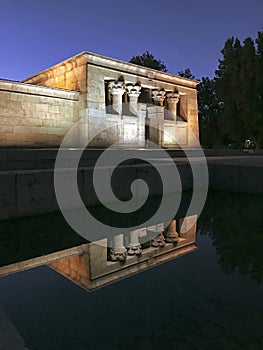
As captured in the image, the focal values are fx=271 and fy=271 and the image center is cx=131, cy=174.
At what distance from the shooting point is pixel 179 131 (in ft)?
63.7

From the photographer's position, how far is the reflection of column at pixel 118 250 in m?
3.00

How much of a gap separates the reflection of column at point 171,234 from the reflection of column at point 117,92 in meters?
12.3

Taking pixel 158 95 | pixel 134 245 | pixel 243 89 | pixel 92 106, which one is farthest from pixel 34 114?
pixel 243 89

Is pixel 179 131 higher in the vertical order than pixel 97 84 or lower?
lower

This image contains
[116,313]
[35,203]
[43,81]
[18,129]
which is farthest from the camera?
[43,81]

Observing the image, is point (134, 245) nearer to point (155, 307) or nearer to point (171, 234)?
point (171, 234)

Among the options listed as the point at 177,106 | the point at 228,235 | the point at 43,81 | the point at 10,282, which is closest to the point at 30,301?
the point at 10,282

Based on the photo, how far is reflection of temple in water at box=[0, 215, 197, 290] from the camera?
2.62 meters

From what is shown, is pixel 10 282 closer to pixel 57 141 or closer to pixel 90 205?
pixel 90 205

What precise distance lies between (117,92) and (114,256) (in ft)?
44.6

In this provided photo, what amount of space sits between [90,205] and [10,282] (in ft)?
9.21

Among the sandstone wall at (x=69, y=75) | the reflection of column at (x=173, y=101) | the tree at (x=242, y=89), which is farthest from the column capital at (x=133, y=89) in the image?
the tree at (x=242, y=89)

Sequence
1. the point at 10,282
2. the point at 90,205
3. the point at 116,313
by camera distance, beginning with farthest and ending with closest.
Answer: the point at 90,205 < the point at 10,282 < the point at 116,313

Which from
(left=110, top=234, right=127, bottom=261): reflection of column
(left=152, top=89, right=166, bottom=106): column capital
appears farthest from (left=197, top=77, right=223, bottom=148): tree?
(left=110, top=234, right=127, bottom=261): reflection of column
